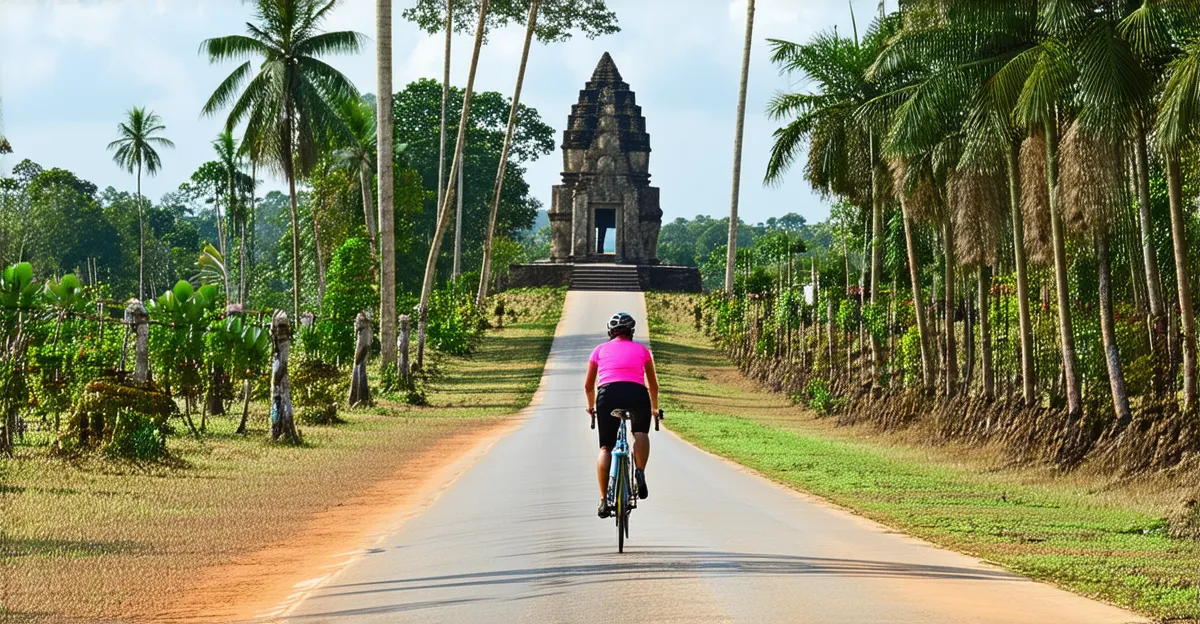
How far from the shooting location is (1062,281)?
18.8 m

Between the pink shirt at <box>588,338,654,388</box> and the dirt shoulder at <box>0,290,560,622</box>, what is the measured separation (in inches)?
95.6

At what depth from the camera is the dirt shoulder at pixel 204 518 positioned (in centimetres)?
904

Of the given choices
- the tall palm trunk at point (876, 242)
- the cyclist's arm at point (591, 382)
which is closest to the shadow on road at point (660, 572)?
the cyclist's arm at point (591, 382)

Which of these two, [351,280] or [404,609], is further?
[351,280]

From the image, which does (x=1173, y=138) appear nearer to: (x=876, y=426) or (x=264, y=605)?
(x=264, y=605)

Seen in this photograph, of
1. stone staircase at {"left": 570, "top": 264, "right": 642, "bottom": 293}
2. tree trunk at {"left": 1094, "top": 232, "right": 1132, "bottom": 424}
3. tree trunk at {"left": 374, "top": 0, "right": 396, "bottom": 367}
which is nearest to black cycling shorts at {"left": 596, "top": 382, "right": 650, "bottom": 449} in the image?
tree trunk at {"left": 1094, "top": 232, "right": 1132, "bottom": 424}

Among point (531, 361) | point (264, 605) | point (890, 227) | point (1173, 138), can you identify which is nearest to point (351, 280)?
point (531, 361)

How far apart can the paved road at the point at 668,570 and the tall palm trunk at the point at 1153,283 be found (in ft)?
18.3

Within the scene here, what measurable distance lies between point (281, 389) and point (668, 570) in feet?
43.2

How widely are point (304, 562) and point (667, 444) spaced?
13.0 meters

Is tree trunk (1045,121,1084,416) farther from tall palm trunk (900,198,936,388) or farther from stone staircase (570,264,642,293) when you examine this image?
stone staircase (570,264,642,293)

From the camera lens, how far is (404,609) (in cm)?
809

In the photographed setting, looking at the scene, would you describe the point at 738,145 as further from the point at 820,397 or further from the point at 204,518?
the point at 204,518

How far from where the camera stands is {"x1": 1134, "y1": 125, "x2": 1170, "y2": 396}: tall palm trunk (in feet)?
57.2
